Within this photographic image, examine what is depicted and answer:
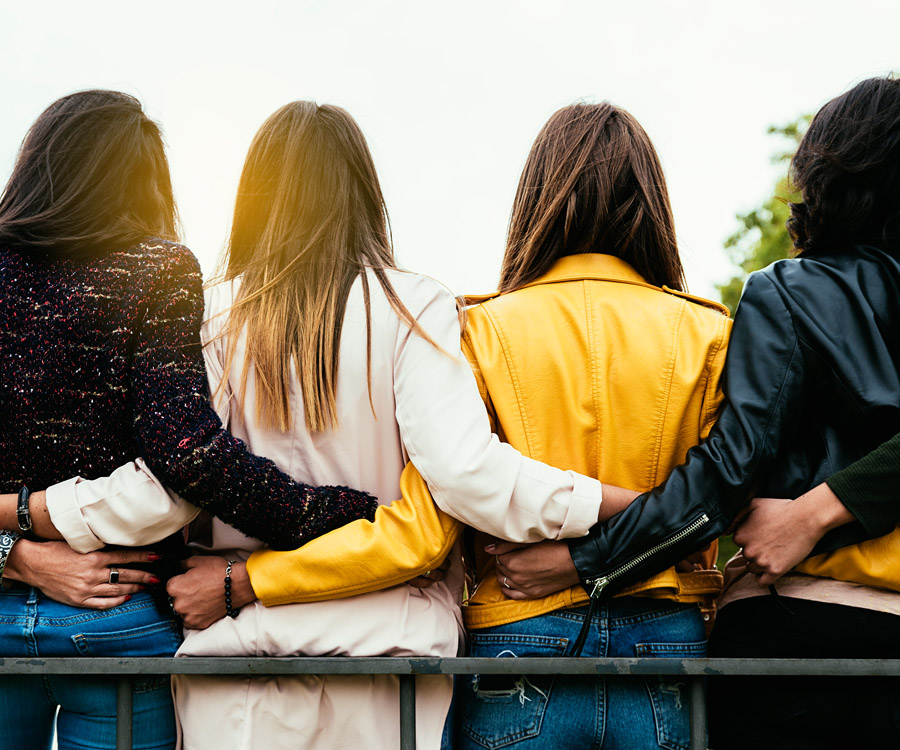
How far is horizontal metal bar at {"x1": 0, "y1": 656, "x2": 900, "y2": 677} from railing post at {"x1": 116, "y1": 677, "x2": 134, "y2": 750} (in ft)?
0.26

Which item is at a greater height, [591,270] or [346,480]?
[591,270]

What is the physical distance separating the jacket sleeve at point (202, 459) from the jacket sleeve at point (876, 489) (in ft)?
3.60

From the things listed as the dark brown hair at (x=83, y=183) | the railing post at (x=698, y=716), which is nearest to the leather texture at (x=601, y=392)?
the railing post at (x=698, y=716)

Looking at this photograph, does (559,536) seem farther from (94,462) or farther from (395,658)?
(94,462)

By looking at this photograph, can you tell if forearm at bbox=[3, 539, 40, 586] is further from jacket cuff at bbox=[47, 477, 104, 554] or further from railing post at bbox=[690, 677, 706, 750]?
railing post at bbox=[690, 677, 706, 750]

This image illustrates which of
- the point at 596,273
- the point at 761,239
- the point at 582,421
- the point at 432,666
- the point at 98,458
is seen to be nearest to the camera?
the point at 432,666

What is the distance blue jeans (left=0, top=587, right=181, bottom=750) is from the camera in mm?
2072

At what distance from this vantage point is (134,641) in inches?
82.4

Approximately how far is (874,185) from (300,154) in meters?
1.47

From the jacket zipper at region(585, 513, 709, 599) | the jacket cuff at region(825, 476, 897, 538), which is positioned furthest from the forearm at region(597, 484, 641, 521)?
the jacket cuff at region(825, 476, 897, 538)

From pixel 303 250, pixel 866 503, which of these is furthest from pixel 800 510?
pixel 303 250

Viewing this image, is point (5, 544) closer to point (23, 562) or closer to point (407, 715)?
point (23, 562)

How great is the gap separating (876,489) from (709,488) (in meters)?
0.36

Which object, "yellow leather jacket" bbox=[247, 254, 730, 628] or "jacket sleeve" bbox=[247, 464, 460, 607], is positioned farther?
"yellow leather jacket" bbox=[247, 254, 730, 628]
